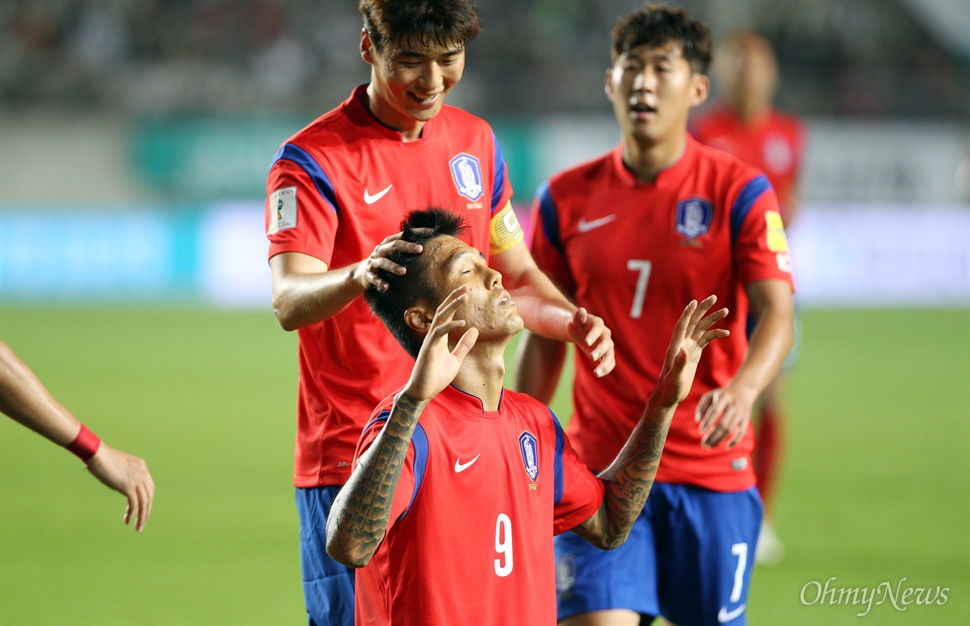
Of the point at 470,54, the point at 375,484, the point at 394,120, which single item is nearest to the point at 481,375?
the point at 375,484

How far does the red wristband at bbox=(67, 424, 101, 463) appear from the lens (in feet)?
10.8

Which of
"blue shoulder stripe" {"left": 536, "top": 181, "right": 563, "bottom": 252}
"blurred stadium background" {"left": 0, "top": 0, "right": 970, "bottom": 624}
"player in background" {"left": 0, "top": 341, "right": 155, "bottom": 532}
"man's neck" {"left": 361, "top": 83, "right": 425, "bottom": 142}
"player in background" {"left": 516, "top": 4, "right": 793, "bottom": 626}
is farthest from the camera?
"blurred stadium background" {"left": 0, "top": 0, "right": 970, "bottom": 624}

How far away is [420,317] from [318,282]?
0.39 metres

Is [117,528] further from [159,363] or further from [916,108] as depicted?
[916,108]

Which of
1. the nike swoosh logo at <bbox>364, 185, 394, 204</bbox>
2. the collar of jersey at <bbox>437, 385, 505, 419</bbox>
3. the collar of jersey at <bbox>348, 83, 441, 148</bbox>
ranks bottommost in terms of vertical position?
the collar of jersey at <bbox>437, 385, 505, 419</bbox>

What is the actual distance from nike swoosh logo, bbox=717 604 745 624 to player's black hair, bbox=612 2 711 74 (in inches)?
70.2

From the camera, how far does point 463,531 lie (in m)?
2.65

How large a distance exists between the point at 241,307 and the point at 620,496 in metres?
16.1

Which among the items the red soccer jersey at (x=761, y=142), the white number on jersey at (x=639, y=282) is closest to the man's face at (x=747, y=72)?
the red soccer jersey at (x=761, y=142)

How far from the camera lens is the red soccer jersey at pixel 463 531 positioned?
2596mm

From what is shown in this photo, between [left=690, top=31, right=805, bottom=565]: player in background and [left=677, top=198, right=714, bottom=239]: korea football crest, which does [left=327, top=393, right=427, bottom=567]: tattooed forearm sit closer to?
[left=677, top=198, right=714, bottom=239]: korea football crest

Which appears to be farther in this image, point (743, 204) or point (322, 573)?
point (743, 204)

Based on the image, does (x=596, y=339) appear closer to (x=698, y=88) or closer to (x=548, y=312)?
(x=548, y=312)

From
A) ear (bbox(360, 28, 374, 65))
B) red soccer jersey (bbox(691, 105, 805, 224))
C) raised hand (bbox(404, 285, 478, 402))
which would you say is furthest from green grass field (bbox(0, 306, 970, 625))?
raised hand (bbox(404, 285, 478, 402))
